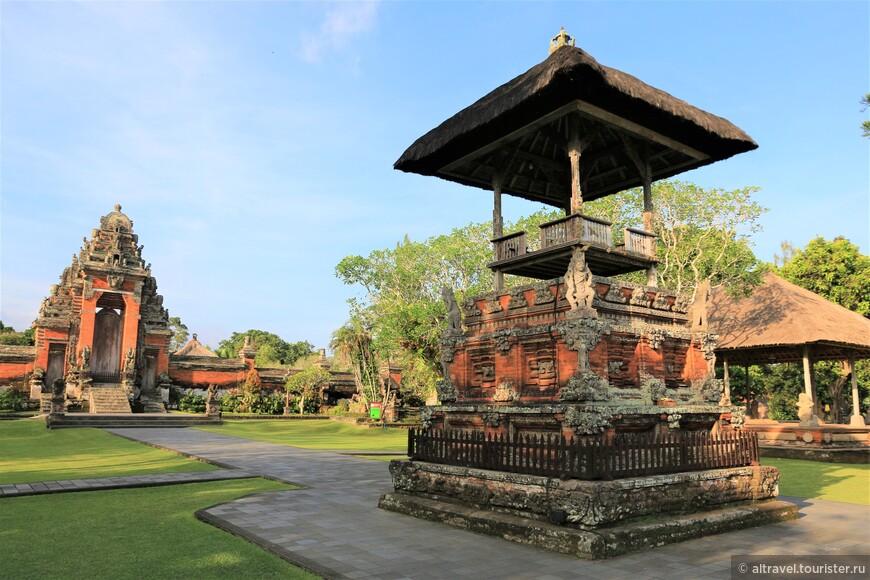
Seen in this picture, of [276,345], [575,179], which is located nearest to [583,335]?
[575,179]

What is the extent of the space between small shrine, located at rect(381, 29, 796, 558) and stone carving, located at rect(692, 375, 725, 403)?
0.05m

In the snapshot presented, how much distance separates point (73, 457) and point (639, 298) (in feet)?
50.1

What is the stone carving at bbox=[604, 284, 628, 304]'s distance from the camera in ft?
31.9

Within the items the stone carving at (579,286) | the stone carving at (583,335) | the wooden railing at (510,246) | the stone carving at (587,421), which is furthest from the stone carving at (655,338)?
the wooden railing at (510,246)

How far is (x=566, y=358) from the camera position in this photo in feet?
30.0

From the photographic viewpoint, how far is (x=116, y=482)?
1098 centimetres

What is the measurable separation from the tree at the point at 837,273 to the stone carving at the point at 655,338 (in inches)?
1106

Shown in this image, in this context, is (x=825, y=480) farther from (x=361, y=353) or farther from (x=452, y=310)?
(x=361, y=353)

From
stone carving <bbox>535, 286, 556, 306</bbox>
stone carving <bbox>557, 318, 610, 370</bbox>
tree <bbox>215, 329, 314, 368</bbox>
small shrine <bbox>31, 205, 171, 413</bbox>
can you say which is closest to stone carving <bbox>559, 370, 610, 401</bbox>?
stone carving <bbox>557, 318, 610, 370</bbox>

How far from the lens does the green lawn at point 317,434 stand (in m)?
23.1

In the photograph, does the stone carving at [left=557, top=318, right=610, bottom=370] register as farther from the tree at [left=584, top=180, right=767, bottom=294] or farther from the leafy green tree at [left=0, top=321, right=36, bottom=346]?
the leafy green tree at [left=0, top=321, right=36, bottom=346]

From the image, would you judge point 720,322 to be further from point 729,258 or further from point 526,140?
point 526,140

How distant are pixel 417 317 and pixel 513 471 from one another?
64.9ft

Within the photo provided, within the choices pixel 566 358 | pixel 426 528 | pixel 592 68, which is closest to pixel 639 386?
pixel 566 358
